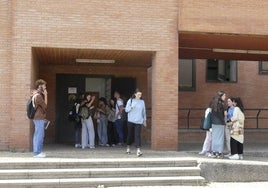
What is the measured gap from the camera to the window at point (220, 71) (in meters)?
23.3

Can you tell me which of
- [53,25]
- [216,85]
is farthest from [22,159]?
[216,85]

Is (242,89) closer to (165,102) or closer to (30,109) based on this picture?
(165,102)

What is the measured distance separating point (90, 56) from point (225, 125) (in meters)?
4.94

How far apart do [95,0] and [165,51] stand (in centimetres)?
247

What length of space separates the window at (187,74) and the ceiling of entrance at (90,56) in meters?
5.72

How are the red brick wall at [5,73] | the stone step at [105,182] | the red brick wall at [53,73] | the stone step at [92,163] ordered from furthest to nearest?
the red brick wall at [53,73] < the red brick wall at [5,73] < the stone step at [92,163] < the stone step at [105,182]

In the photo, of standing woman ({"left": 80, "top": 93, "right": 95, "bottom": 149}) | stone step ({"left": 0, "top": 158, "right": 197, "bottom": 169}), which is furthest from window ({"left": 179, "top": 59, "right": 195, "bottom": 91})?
stone step ({"left": 0, "top": 158, "right": 197, "bottom": 169})

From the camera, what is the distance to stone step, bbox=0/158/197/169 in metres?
10.9

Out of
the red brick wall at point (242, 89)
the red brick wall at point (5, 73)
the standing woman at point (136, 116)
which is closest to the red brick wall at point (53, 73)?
the red brick wall at point (5, 73)

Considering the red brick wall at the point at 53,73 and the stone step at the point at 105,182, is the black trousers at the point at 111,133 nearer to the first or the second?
the red brick wall at the point at 53,73

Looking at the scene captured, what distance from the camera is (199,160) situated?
11.9 meters

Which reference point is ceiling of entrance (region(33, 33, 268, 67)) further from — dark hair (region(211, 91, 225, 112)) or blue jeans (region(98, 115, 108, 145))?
dark hair (region(211, 91, 225, 112))

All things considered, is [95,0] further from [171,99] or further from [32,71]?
[171,99]

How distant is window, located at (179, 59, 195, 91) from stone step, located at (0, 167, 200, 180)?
37.4 ft
